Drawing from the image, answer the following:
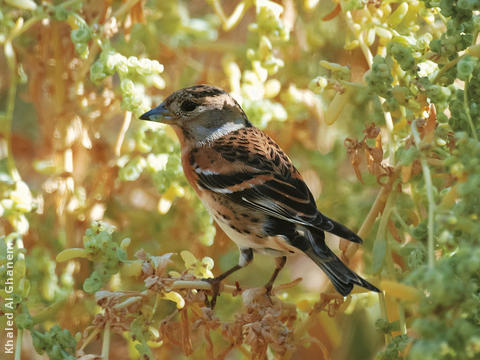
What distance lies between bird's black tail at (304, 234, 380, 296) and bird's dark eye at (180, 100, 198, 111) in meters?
0.64

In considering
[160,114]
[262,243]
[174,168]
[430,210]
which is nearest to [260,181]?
[262,243]

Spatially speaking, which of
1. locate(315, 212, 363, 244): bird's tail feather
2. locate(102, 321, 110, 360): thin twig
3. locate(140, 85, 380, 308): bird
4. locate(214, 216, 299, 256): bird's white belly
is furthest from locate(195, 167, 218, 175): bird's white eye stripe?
locate(102, 321, 110, 360): thin twig

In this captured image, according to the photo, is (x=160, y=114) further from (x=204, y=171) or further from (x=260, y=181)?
(x=260, y=181)

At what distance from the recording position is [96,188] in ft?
6.13

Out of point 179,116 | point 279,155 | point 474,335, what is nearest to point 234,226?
point 279,155

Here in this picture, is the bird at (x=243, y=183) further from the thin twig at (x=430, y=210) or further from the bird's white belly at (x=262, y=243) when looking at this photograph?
the thin twig at (x=430, y=210)

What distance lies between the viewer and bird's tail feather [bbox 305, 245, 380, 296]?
132cm

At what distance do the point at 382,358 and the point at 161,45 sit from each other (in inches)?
53.1

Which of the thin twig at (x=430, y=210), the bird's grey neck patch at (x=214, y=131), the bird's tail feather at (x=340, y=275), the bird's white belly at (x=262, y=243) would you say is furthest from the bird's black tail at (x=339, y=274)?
the bird's grey neck patch at (x=214, y=131)

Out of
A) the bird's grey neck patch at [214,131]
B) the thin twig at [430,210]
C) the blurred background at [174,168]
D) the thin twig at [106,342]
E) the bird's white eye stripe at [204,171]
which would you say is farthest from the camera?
the bird's grey neck patch at [214,131]

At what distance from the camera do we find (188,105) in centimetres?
193

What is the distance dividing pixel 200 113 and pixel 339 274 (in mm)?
785

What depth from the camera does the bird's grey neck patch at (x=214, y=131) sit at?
2.00 metres

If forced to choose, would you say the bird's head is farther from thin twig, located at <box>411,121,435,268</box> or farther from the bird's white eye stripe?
thin twig, located at <box>411,121,435,268</box>
